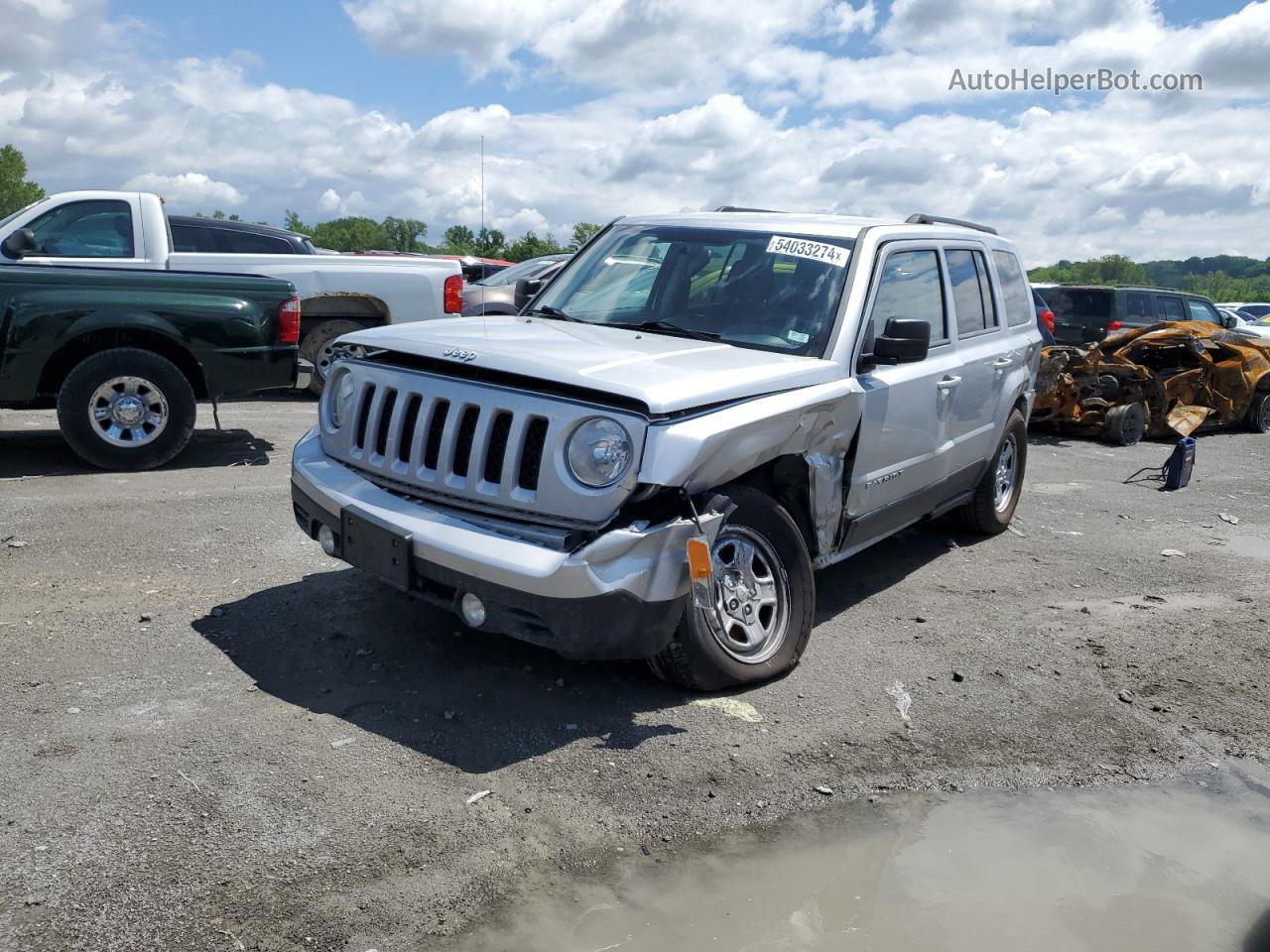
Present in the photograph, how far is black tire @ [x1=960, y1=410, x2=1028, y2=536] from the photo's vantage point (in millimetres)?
7008

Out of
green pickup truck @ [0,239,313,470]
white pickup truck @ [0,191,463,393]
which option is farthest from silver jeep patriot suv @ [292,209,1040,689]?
white pickup truck @ [0,191,463,393]

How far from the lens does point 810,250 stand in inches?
203

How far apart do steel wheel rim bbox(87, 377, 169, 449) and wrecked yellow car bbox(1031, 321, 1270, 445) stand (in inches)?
342

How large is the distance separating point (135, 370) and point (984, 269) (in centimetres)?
570

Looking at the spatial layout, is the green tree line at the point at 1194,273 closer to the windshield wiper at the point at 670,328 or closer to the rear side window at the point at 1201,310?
the rear side window at the point at 1201,310

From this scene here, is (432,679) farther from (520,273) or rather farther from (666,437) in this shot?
(520,273)

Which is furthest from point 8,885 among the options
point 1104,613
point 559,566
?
point 1104,613

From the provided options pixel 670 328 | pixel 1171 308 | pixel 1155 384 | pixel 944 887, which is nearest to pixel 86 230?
pixel 670 328

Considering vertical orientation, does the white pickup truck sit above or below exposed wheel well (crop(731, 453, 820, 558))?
above

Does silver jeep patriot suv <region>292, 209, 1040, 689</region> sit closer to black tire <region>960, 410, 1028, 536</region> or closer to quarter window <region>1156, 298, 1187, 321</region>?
black tire <region>960, 410, 1028, 536</region>

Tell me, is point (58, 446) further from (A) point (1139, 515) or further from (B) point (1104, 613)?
(A) point (1139, 515)

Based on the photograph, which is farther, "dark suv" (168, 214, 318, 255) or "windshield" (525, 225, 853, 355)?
"dark suv" (168, 214, 318, 255)

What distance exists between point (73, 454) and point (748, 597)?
616 cm

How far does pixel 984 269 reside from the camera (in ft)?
22.0
